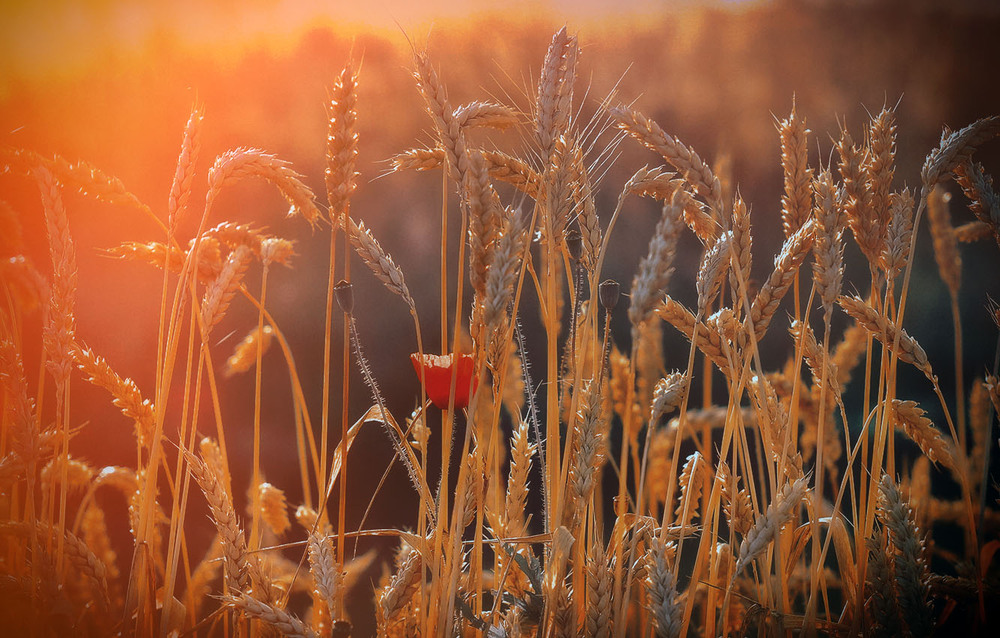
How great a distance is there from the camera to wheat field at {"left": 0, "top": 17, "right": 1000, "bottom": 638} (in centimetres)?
83

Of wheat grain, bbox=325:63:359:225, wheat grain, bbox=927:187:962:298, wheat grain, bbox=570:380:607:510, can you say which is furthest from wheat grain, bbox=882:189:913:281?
wheat grain, bbox=325:63:359:225

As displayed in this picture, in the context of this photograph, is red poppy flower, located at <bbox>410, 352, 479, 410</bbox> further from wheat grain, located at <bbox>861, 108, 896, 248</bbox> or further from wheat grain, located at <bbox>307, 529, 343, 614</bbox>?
wheat grain, located at <bbox>861, 108, 896, 248</bbox>

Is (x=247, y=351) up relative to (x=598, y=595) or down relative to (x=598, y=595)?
up

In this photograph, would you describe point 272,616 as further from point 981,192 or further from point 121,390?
point 981,192

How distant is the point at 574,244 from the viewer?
93cm

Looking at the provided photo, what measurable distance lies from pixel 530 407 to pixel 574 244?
0.77ft

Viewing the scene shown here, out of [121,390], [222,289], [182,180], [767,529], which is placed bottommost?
[767,529]

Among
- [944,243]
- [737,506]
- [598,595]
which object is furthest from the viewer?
[944,243]

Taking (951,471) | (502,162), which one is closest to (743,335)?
(502,162)

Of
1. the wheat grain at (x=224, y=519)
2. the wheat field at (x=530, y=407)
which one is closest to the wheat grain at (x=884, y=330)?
the wheat field at (x=530, y=407)

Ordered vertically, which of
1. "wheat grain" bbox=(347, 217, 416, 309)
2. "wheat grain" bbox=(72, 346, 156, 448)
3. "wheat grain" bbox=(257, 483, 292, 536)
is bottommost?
"wheat grain" bbox=(257, 483, 292, 536)

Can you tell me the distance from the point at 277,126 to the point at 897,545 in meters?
1.09

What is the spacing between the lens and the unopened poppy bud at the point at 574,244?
0.92 metres

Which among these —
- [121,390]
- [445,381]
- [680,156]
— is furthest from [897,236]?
[121,390]
